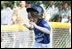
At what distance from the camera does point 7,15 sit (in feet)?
22.4

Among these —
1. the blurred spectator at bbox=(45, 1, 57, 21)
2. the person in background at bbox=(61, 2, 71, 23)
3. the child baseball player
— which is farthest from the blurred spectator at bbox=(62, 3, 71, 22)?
the child baseball player

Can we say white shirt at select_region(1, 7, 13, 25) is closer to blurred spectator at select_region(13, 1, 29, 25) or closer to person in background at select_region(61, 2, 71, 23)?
blurred spectator at select_region(13, 1, 29, 25)

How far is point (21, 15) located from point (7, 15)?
13.2 inches

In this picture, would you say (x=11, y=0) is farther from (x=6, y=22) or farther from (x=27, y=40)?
(x=27, y=40)

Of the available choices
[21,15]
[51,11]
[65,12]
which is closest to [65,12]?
[65,12]

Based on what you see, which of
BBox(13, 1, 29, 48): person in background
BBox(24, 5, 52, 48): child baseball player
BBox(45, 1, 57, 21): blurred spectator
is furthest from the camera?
BBox(13, 1, 29, 48): person in background

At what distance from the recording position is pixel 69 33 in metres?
7.00

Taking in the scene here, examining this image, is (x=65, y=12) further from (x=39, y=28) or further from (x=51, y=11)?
(x=39, y=28)

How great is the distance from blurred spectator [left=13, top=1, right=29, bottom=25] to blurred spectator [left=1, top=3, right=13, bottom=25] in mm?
148

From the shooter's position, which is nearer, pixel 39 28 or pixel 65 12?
pixel 39 28

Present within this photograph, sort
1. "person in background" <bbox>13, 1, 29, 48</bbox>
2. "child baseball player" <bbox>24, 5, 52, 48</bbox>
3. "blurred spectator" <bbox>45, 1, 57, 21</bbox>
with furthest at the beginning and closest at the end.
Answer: "person in background" <bbox>13, 1, 29, 48</bbox> < "blurred spectator" <bbox>45, 1, 57, 21</bbox> < "child baseball player" <bbox>24, 5, 52, 48</bbox>

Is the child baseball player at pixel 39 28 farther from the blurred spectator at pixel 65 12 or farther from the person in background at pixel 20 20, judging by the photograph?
the blurred spectator at pixel 65 12

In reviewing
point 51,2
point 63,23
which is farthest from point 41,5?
point 63,23

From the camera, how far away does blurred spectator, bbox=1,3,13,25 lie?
6753mm
